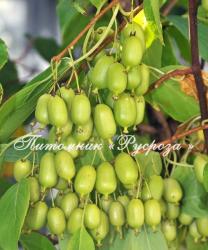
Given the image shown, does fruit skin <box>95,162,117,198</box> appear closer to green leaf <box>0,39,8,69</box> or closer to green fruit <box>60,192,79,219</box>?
green fruit <box>60,192,79,219</box>

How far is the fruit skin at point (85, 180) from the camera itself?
1.99ft

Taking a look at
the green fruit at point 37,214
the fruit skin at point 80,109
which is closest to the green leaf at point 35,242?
the green fruit at point 37,214

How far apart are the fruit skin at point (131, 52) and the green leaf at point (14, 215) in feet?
0.47

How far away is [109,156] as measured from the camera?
25.9 inches

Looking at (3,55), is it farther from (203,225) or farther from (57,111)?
(203,225)

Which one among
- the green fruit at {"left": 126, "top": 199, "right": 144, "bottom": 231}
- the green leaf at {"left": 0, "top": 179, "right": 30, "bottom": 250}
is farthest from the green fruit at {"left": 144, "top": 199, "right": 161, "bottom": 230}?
the green leaf at {"left": 0, "top": 179, "right": 30, "bottom": 250}

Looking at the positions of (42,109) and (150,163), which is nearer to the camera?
(42,109)

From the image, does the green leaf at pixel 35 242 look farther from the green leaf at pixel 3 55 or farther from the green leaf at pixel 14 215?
the green leaf at pixel 3 55

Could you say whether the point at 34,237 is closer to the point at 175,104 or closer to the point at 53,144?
the point at 53,144

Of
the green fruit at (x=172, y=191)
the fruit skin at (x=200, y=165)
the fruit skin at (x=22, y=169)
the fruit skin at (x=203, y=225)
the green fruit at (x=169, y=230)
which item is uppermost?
the fruit skin at (x=22, y=169)

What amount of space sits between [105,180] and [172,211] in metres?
0.12

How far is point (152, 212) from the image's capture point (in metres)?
0.63

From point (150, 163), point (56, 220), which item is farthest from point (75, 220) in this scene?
point (150, 163)

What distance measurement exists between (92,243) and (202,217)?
14 cm
